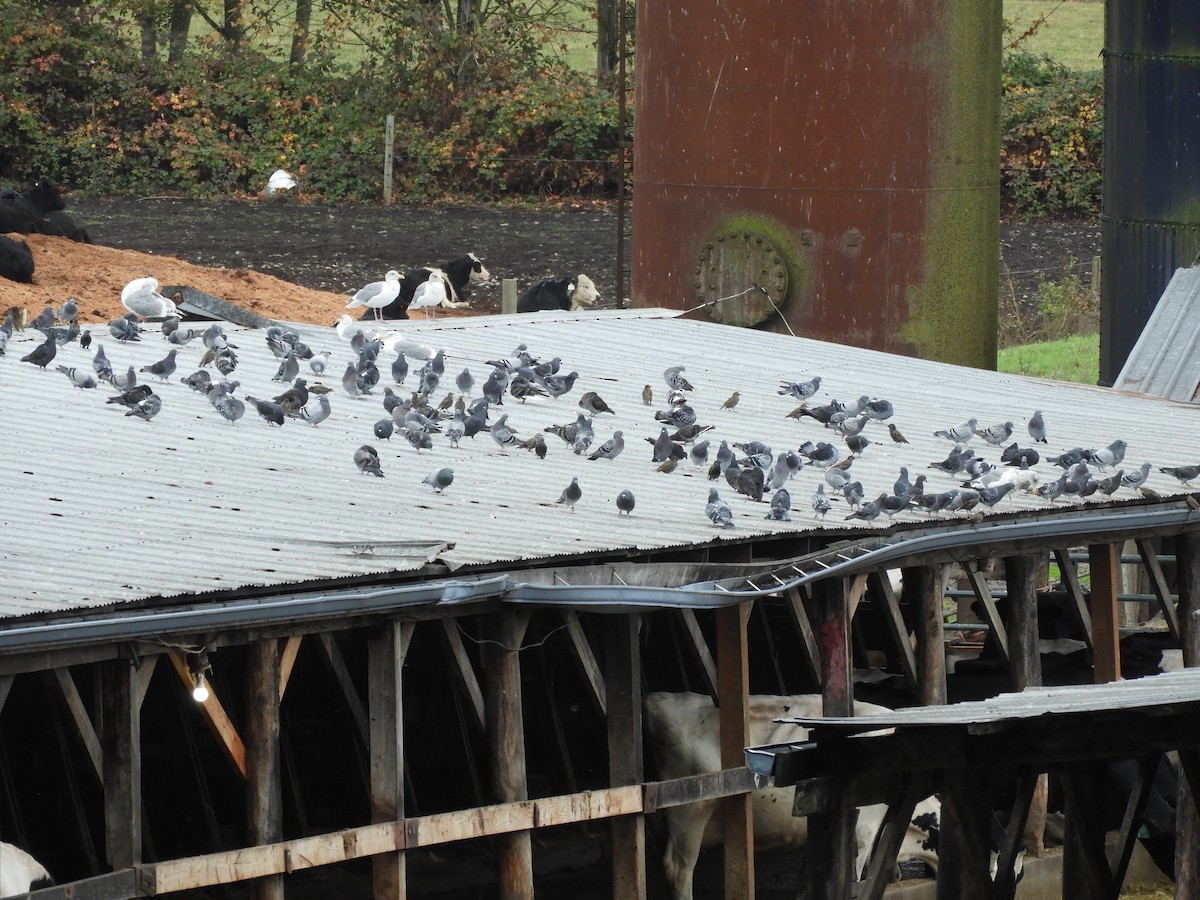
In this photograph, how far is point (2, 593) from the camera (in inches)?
367

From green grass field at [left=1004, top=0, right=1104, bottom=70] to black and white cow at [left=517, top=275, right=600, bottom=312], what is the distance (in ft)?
82.9

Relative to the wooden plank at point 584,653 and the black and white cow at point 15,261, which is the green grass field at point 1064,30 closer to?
the black and white cow at point 15,261

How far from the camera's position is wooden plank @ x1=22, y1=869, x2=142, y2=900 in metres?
9.43

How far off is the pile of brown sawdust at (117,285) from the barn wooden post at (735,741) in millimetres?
16011

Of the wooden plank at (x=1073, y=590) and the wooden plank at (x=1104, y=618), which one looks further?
the wooden plank at (x=1073, y=590)

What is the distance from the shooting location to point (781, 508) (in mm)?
12000

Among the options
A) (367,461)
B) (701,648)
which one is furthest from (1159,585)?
(367,461)

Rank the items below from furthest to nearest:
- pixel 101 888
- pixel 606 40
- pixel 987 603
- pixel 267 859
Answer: pixel 606 40 → pixel 987 603 → pixel 267 859 → pixel 101 888

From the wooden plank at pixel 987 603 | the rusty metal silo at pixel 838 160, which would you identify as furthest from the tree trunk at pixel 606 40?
the wooden plank at pixel 987 603

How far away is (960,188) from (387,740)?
1139 cm

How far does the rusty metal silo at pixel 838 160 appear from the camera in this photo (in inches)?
776

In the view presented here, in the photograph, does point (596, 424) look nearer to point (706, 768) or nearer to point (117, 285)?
point (706, 768)

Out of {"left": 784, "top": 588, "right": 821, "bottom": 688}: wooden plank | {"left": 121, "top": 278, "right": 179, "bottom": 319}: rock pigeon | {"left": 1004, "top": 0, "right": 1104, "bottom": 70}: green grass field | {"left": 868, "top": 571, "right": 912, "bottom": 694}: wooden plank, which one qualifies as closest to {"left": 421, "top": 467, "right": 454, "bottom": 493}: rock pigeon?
{"left": 784, "top": 588, "right": 821, "bottom": 688}: wooden plank

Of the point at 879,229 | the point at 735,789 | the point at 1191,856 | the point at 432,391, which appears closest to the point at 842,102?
the point at 879,229
